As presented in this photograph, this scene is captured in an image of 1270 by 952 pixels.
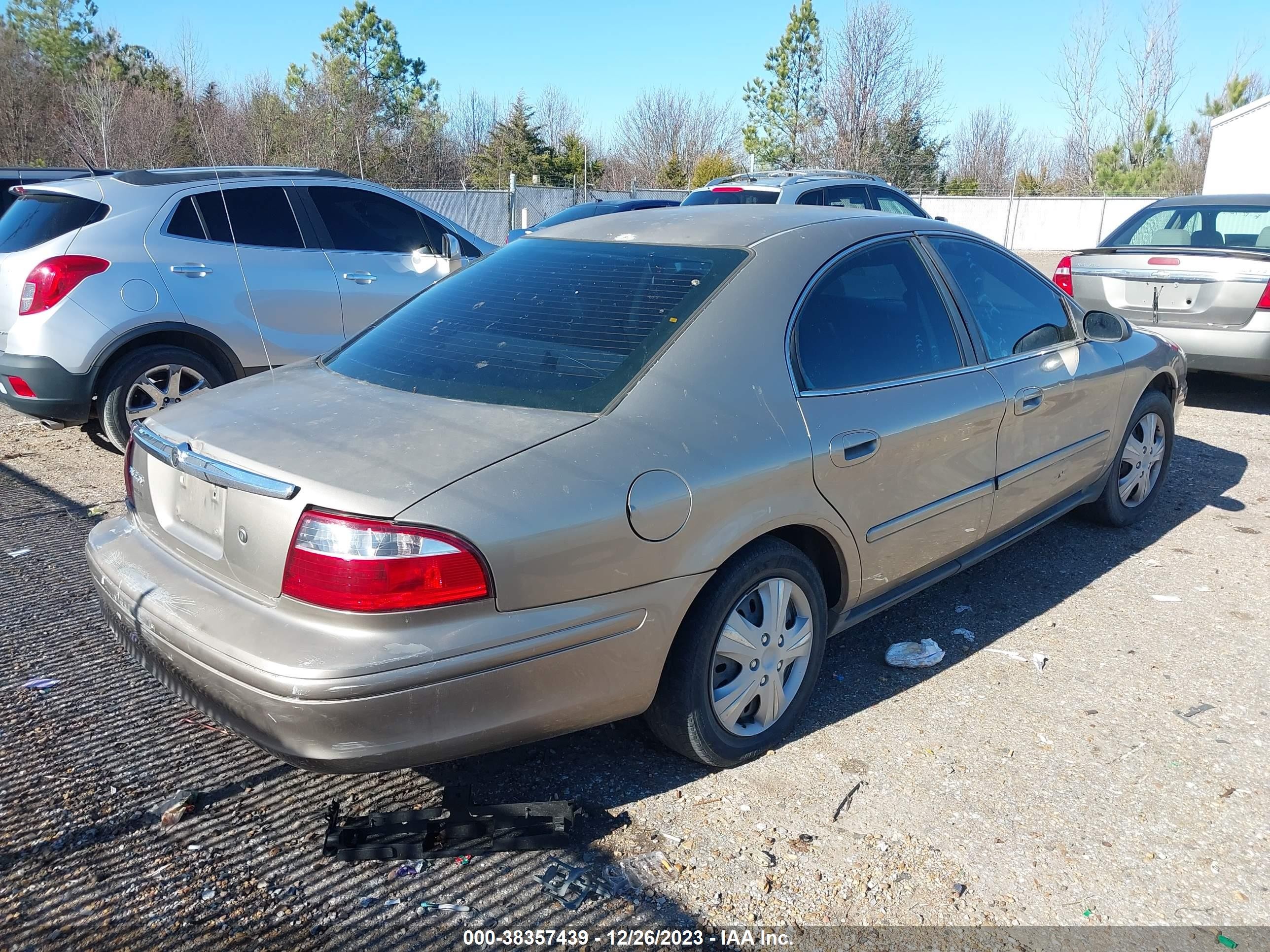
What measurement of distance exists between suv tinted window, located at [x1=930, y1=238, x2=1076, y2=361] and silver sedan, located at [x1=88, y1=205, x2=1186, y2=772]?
0.03m

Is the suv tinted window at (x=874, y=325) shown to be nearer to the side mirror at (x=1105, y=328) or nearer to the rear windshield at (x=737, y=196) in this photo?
the side mirror at (x=1105, y=328)

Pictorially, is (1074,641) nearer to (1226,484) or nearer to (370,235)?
(1226,484)

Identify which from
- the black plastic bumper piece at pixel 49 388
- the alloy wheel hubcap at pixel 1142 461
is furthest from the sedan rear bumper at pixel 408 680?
the black plastic bumper piece at pixel 49 388

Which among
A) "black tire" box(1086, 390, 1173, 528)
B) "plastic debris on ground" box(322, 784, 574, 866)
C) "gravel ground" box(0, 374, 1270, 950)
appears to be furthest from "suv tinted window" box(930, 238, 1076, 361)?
"plastic debris on ground" box(322, 784, 574, 866)

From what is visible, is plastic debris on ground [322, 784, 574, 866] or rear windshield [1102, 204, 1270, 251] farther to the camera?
rear windshield [1102, 204, 1270, 251]

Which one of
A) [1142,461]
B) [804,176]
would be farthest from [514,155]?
[1142,461]

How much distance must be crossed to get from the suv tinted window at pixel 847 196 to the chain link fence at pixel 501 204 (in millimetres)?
15766

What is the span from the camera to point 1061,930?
7.95ft

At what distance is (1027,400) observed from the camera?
3.97 meters

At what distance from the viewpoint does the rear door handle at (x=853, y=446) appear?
10.2ft

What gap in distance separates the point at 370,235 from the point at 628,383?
5.08 meters

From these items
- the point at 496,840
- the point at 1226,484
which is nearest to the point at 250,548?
the point at 496,840

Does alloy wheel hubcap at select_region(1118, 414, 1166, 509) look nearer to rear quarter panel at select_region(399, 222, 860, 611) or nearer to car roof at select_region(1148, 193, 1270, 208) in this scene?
rear quarter panel at select_region(399, 222, 860, 611)

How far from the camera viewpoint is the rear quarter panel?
2.40m
